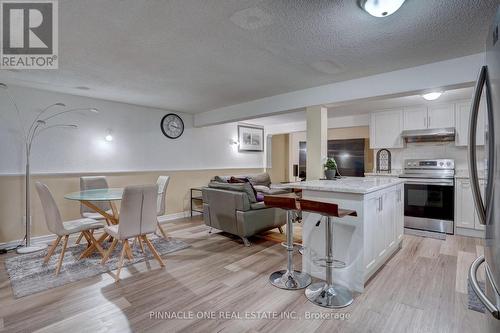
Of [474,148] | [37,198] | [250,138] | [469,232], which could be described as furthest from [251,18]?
[250,138]

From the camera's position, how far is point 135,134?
5.02m

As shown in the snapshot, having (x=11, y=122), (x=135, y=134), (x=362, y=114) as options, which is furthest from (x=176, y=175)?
(x=362, y=114)

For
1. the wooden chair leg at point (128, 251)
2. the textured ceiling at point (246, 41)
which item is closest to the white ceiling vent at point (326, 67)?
the textured ceiling at point (246, 41)

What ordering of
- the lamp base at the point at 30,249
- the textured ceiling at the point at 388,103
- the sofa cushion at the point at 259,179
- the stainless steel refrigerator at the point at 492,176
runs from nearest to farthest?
the stainless steel refrigerator at the point at 492,176
the lamp base at the point at 30,249
the textured ceiling at the point at 388,103
the sofa cushion at the point at 259,179

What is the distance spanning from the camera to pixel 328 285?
236cm

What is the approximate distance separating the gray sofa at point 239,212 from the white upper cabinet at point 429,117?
316 cm

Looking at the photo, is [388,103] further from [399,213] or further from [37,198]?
[37,198]

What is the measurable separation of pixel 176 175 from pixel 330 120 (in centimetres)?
401

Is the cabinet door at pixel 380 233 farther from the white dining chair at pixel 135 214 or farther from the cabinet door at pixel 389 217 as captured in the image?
the white dining chair at pixel 135 214

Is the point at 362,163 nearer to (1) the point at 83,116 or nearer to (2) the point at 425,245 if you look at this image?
(2) the point at 425,245

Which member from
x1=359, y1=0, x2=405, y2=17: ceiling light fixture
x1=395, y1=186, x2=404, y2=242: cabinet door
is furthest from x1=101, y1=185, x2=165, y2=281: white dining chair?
x1=395, y1=186, x2=404, y2=242: cabinet door

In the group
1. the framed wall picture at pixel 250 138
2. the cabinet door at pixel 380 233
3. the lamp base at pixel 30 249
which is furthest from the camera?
the framed wall picture at pixel 250 138

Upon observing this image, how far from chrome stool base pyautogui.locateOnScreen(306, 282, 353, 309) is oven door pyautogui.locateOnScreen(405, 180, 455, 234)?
2.81 m

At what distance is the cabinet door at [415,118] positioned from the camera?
481 centimetres
